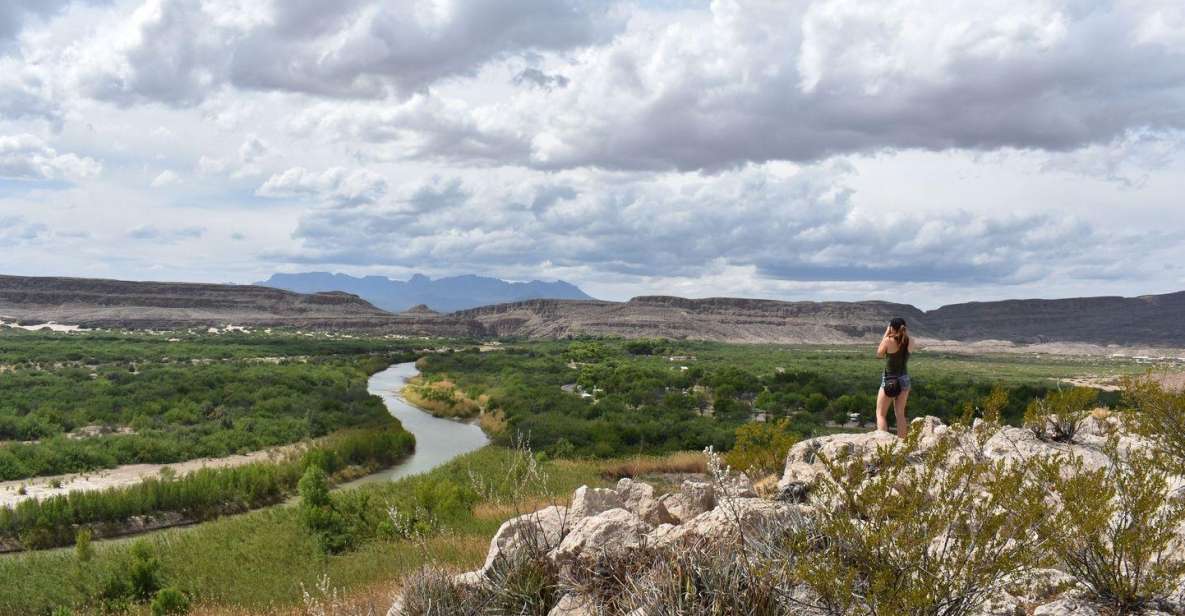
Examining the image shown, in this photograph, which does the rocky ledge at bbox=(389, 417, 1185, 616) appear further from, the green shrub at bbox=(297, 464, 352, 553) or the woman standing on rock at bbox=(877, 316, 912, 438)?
the green shrub at bbox=(297, 464, 352, 553)

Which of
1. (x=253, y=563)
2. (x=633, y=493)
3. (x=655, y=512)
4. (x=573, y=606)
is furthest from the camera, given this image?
(x=253, y=563)

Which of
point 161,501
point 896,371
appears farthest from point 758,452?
point 161,501

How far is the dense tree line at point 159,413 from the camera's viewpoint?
91.7 ft

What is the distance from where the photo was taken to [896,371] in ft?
42.2

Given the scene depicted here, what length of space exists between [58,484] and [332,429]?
12922 mm

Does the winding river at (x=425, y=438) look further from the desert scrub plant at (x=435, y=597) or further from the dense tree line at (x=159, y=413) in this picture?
the desert scrub plant at (x=435, y=597)

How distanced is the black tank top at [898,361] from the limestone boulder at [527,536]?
693 centimetres

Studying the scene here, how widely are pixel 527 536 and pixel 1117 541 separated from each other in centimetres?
504

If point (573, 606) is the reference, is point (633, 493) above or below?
above

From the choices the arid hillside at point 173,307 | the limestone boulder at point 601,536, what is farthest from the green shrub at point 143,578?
the arid hillside at point 173,307

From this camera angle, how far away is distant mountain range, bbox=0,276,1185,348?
5842 inches

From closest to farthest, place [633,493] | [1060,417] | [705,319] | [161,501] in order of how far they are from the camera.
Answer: [633,493] < [1060,417] < [161,501] < [705,319]

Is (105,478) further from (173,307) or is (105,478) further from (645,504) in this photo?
→ (173,307)

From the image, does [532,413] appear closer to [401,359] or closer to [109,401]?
[109,401]
